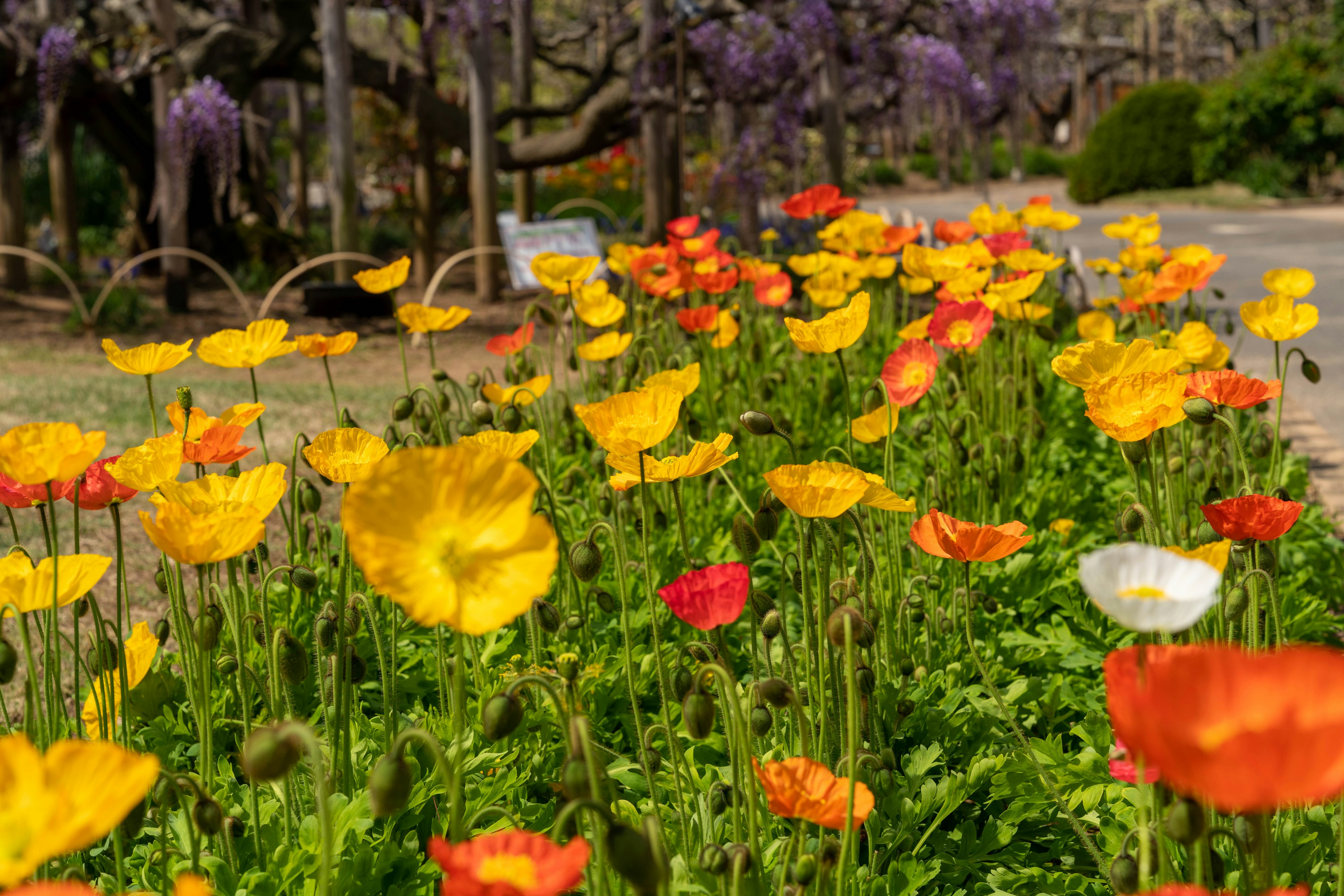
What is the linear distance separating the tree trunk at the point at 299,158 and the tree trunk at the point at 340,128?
357 cm

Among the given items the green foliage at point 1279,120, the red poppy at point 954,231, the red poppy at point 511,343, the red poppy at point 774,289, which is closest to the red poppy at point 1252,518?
the red poppy at point 774,289

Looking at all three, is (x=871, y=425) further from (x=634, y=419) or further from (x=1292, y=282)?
(x=1292, y=282)

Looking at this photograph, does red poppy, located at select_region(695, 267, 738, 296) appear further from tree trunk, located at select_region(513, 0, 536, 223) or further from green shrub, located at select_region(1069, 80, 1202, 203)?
green shrub, located at select_region(1069, 80, 1202, 203)

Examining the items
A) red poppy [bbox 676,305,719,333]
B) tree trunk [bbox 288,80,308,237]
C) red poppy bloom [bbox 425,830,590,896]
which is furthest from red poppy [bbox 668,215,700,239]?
tree trunk [bbox 288,80,308,237]

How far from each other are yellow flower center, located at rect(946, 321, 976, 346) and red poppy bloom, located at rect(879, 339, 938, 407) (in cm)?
43

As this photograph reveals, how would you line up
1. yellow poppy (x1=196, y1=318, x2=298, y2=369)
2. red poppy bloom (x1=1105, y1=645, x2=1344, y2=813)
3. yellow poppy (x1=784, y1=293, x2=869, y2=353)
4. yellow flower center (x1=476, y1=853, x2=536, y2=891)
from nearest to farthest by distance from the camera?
red poppy bloom (x1=1105, y1=645, x2=1344, y2=813)
yellow flower center (x1=476, y1=853, x2=536, y2=891)
yellow poppy (x1=784, y1=293, x2=869, y2=353)
yellow poppy (x1=196, y1=318, x2=298, y2=369)

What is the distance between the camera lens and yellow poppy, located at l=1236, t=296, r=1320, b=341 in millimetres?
2012

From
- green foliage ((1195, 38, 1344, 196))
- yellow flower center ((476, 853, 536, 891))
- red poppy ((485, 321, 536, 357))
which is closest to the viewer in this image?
yellow flower center ((476, 853, 536, 891))

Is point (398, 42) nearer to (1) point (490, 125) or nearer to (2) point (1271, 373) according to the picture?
(1) point (490, 125)

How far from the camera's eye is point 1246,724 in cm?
59

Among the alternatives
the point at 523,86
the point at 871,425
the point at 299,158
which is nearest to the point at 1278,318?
the point at 871,425

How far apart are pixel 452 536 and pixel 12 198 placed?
30.3 ft

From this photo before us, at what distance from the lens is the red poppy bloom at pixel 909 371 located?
2.07 metres

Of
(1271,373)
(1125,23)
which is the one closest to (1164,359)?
(1271,373)
